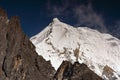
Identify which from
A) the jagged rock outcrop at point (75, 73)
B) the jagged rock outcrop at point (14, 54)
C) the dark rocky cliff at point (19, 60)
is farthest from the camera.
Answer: the jagged rock outcrop at point (75, 73)

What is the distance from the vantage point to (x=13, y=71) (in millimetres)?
151250

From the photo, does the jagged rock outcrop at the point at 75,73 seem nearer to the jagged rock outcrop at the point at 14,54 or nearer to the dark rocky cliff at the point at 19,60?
the dark rocky cliff at the point at 19,60

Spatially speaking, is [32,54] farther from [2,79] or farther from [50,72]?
[2,79]

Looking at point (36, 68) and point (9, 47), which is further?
point (36, 68)

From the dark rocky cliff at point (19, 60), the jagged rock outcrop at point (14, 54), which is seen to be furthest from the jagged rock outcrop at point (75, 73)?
the jagged rock outcrop at point (14, 54)

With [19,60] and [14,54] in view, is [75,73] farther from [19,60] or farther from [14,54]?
[14,54]

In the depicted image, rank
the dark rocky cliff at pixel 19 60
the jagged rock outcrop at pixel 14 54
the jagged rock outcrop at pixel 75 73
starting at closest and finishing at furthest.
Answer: the jagged rock outcrop at pixel 14 54 → the dark rocky cliff at pixel 19 60 → the jagged rock outcrop at pixel 75 73

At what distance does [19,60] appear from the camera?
155 metres

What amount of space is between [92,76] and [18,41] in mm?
31180

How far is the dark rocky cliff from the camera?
5881 inches

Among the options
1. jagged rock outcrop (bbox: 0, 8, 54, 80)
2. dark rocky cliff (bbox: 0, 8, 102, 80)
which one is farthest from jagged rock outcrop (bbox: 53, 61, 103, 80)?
jagged rock outcrop (bbox: 0, 8, 54, 80)

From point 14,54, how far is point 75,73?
27977mm

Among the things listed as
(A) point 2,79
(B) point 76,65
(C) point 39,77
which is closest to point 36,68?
(C) point 39,77

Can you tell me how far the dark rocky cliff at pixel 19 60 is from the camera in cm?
14938
